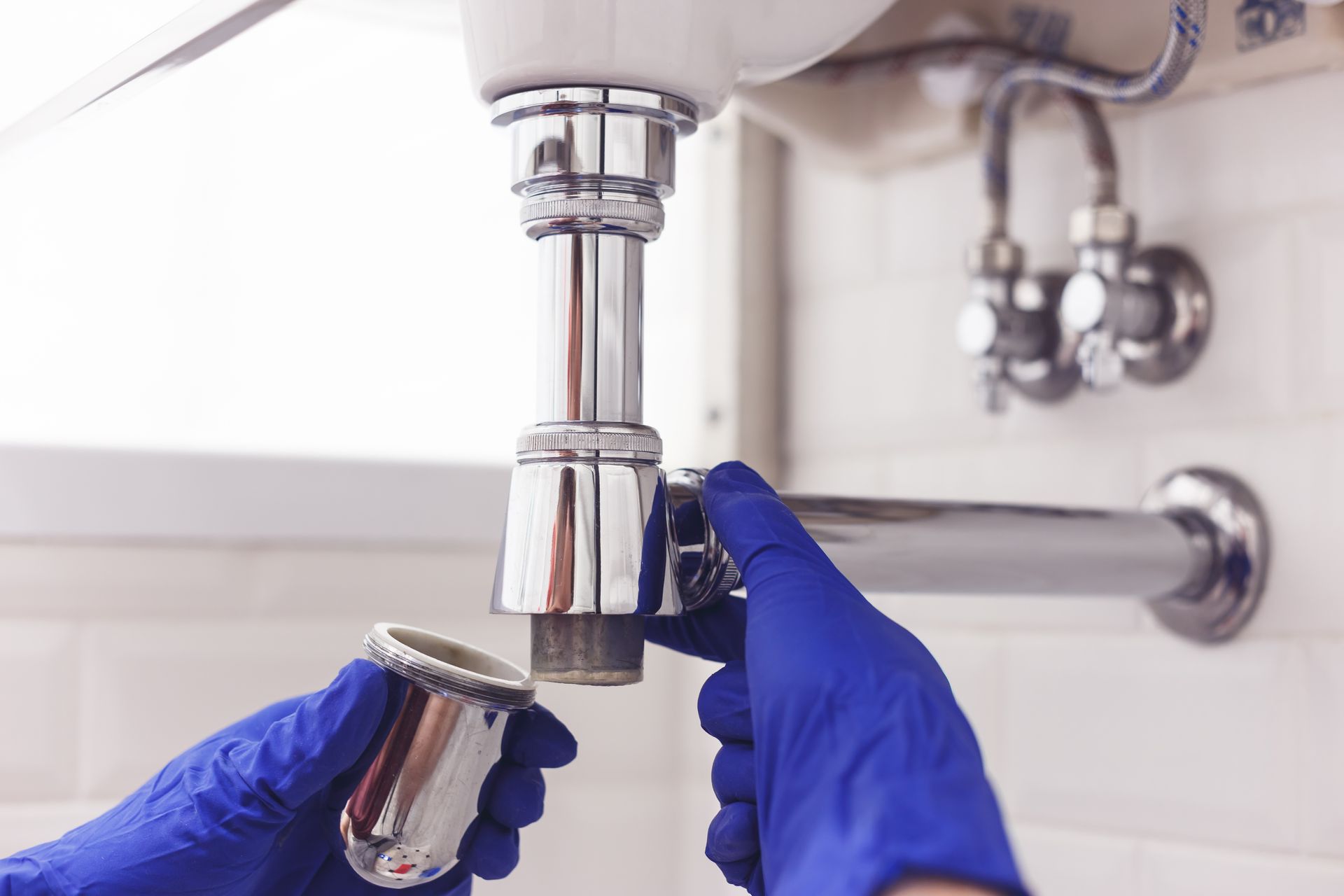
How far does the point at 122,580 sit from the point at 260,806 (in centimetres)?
23

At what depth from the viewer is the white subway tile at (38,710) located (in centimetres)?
59

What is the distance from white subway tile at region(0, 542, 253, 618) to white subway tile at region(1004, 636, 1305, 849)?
40cm

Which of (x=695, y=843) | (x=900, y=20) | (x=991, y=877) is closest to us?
(x=991, y=877)

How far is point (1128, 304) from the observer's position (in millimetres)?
538

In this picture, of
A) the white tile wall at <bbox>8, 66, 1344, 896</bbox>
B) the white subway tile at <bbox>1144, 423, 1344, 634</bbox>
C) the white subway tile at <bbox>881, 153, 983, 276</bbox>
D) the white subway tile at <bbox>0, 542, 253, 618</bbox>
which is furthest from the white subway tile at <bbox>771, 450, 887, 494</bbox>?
the white subway tile at <bbox>0, 542, 253, 618</bbox>

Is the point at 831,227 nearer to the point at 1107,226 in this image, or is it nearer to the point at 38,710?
the point at 1107,226

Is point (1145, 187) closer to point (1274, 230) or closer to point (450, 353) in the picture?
point (1274, 230)

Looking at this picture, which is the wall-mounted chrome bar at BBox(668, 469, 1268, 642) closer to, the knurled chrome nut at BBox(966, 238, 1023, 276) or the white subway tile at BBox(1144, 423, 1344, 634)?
the white subway tile at BBox(1144, 423, 1344, 634)

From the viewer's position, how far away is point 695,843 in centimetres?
75

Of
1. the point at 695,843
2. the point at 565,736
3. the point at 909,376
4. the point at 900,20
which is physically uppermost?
the point at 900,20

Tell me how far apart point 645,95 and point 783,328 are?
43cm

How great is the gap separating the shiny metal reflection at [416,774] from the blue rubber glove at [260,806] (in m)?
0.02

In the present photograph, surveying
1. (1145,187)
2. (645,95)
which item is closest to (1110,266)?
(1145,187)

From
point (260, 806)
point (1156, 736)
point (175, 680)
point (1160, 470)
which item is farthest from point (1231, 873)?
point (175, 680)
